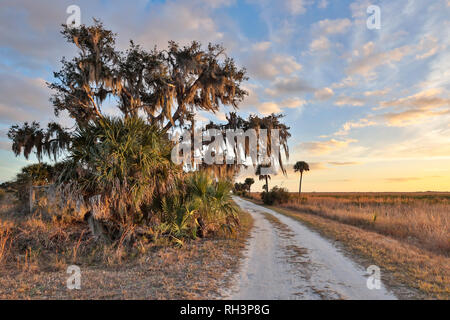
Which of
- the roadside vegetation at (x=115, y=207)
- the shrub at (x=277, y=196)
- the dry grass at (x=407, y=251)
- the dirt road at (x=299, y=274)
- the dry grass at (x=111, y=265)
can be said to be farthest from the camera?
the shrub at (x=277, y=196)

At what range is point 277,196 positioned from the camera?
3469 centimetres

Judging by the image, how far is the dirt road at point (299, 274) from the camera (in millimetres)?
5328

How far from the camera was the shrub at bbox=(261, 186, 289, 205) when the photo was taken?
113ft

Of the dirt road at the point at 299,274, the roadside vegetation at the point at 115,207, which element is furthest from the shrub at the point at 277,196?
the dirt road at the point at 299,274

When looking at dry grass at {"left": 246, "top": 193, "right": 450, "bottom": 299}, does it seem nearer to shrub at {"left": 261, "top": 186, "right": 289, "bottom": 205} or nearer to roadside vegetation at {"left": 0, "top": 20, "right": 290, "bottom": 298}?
roadside vegetation at {"left": 0, "top": 20, "right": 290, "bottom": 298}

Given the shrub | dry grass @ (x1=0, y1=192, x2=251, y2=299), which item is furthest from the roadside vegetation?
the shrub

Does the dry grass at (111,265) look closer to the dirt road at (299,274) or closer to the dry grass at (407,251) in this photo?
the dirt road at (299,274)

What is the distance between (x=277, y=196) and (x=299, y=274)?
28664 millimetres

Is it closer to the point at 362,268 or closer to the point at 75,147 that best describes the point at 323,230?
the point at 362,268

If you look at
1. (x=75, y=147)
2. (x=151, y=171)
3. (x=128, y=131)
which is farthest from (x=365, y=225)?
(x=75, y=147)

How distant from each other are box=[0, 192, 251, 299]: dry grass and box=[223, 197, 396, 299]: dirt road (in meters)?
0.62

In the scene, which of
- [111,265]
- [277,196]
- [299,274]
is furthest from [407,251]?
[277,196]

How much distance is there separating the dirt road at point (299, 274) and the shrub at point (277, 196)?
24016 mm

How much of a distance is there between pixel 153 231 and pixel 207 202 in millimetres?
2482
